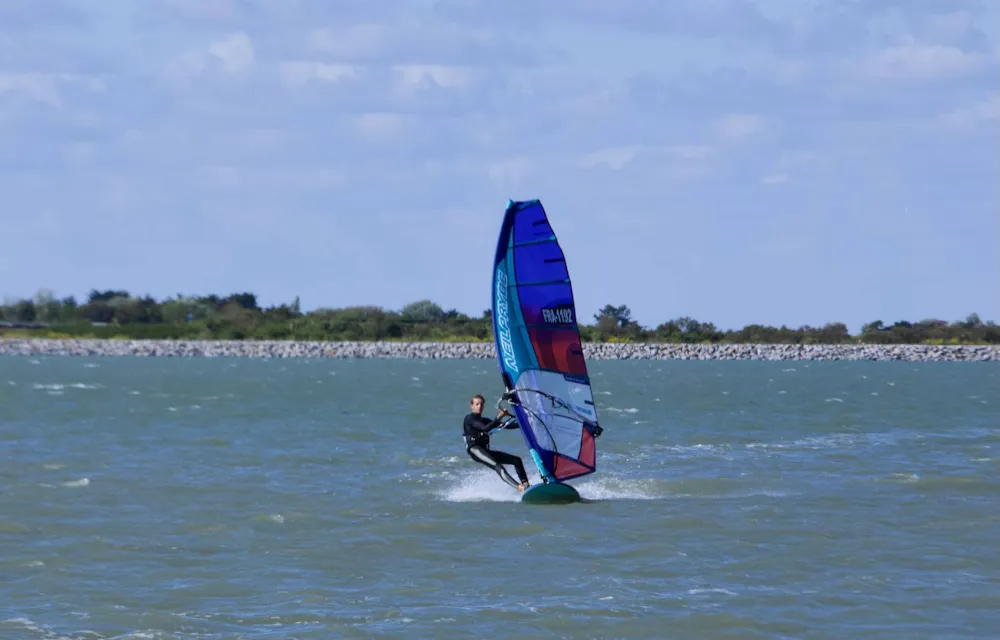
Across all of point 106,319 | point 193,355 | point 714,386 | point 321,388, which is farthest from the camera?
point 106,319

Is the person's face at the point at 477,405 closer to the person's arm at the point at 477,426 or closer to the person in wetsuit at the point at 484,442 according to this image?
the person in wetsuit at the point at 484,442

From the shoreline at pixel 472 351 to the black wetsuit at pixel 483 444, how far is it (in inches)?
3669

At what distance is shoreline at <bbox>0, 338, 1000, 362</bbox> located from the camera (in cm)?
11475

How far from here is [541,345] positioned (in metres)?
19.6

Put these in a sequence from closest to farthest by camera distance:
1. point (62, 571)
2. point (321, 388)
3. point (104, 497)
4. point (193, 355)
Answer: point (62, 571), point (104, 497), point (321, 388), point (193, 355)

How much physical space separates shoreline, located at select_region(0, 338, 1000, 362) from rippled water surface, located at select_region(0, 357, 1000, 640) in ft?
264

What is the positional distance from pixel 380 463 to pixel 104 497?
6.16 meters

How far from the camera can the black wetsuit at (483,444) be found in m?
19.4

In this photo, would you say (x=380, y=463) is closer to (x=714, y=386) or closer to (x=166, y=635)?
(x=166, y=635)

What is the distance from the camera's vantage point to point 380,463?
84.6 ft

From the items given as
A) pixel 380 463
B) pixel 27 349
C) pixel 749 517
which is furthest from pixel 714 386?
pixel 27 349

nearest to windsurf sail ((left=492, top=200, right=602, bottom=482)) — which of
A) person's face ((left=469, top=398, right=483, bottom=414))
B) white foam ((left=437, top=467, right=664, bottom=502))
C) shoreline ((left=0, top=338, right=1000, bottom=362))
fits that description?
person's face ((left=469, top=398, right=483, bottom=414))

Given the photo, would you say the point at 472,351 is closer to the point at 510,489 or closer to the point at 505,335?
the point at 510,489

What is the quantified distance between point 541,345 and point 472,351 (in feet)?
309
